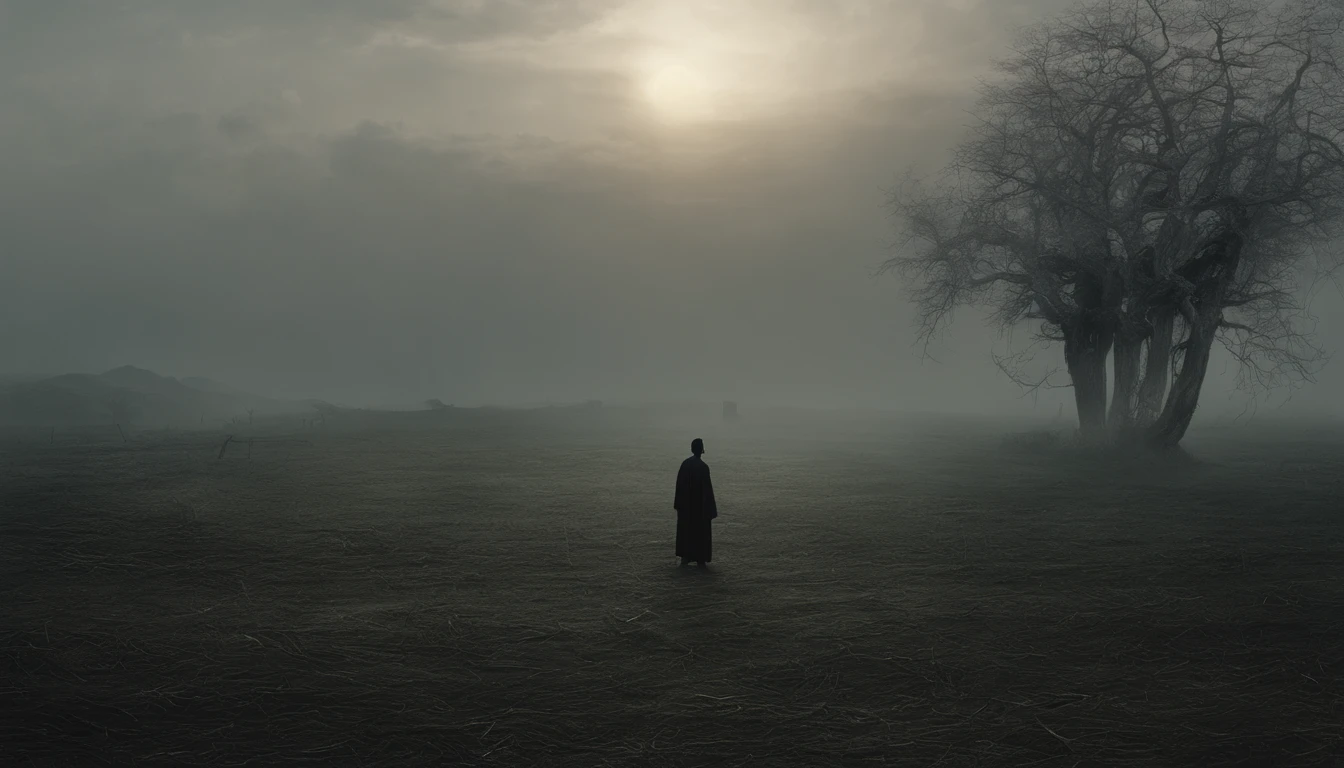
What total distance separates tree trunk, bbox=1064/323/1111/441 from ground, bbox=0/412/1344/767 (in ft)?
33.4

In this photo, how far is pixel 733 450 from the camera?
1307 inches

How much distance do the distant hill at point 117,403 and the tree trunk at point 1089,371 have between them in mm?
46546

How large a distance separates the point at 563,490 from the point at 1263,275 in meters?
24.0

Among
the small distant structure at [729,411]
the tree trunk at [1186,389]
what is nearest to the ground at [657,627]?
the tree trunk at [1186,389]

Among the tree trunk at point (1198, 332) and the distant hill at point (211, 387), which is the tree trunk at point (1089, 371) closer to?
the tree trunk at point (1198, 332)

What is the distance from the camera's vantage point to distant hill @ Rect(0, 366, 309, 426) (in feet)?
170

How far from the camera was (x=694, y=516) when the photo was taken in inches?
484

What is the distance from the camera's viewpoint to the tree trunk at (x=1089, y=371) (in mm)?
30047

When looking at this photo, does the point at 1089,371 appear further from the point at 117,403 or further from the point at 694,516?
the point at 117,403

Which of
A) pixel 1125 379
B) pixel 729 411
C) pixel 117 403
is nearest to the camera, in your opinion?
pixel 1125 379

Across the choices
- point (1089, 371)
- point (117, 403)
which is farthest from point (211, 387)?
point (1089, 371)

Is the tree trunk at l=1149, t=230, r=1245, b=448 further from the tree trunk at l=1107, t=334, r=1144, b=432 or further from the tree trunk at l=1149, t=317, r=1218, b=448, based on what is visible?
the tree trunk at l=1107, t=334, r=1144, b=432

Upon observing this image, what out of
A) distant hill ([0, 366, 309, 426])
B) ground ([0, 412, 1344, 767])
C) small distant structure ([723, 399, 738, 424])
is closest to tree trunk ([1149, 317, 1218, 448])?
ground ([0, 412, 1344, 767])

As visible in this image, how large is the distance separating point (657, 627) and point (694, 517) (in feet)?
10.6
